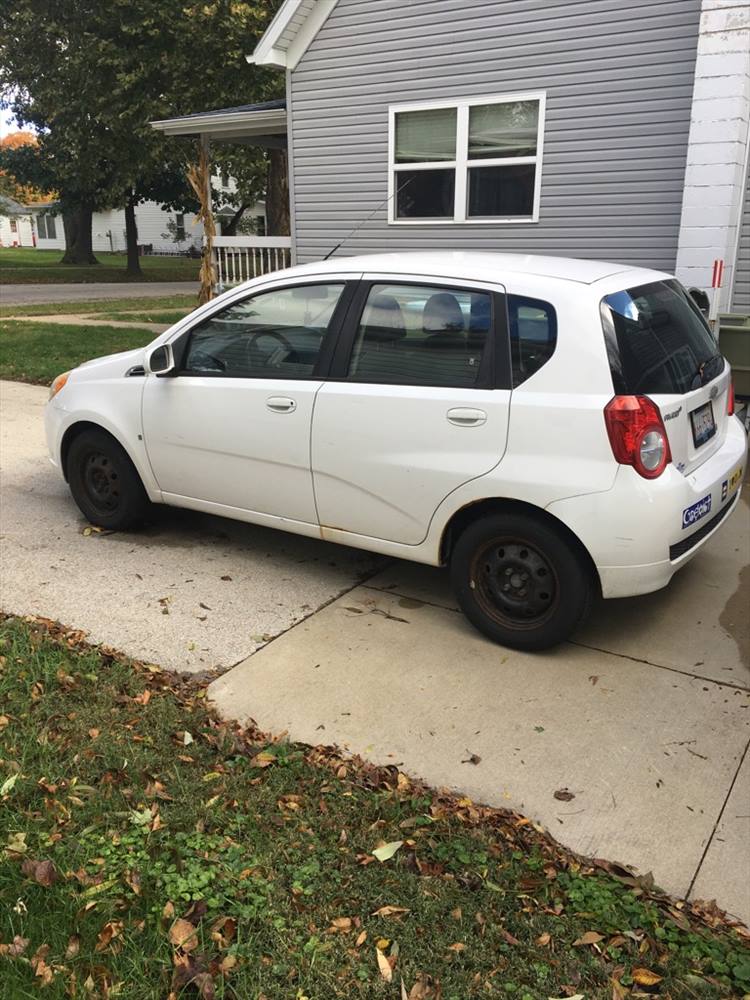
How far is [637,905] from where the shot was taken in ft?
8.18

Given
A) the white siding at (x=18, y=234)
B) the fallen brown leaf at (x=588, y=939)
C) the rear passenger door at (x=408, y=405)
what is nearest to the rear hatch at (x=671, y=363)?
the rear passenger door at (x=408, y=405)

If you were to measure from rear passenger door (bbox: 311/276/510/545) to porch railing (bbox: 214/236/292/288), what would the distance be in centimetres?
920

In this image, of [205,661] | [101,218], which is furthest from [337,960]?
[101,218]

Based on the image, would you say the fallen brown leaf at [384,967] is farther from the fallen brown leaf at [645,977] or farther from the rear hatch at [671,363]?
the rear hatch at [671,363]

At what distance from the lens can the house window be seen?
7275 centimetres

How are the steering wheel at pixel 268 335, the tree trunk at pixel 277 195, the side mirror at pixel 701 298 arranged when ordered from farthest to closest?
the tree trunk at pixel 277 195
the side mirror at pixel 701 298
the steering wheel at pixel 268 335

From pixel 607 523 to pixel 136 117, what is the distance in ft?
72.5

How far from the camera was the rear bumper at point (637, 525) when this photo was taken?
11.7 feet

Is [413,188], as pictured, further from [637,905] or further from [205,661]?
[637,905]

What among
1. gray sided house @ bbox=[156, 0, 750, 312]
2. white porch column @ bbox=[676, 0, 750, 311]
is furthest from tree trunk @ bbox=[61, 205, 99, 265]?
white porch column @ bbox=[676, 0, 750, 311]

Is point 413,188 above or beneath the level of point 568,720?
above

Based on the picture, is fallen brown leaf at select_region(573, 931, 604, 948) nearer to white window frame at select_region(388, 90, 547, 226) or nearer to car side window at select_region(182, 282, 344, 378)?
car side window at select_region(182, 282, 344, 378)

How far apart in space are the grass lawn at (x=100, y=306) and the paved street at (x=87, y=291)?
1.07 metres

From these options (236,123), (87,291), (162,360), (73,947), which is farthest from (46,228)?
(73,947)
